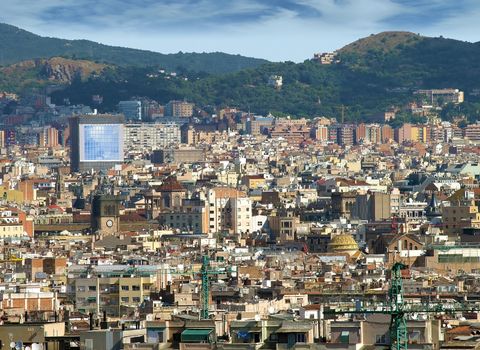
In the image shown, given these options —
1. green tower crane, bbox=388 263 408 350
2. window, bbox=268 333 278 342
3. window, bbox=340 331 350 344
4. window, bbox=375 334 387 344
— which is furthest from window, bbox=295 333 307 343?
green tower crane, bbox=388 263 408 350

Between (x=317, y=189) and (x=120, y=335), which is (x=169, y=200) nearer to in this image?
(x=317, y=189)

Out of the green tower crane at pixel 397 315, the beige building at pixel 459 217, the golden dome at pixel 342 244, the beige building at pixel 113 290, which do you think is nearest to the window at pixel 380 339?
the green tower crane at pixel 397 315

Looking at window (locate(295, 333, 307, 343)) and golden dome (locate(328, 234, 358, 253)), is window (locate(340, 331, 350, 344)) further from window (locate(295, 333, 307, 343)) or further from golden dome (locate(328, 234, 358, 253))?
golden dome (locate(328, 234, 358, 253))

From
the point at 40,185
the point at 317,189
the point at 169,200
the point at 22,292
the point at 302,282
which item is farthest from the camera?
the point at 40,185

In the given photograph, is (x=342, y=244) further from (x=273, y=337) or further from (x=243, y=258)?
(x=273, y=337)

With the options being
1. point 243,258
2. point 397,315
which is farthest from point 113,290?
point 397,315

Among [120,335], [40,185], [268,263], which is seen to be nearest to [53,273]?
[268,263]
